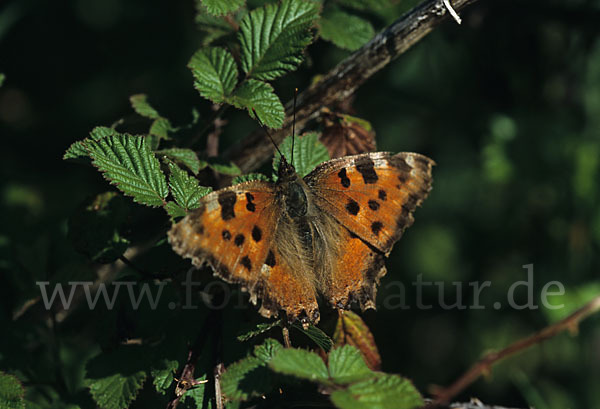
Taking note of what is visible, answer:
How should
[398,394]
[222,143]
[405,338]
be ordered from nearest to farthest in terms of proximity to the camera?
[398,394] < [222,143] < [405,338]

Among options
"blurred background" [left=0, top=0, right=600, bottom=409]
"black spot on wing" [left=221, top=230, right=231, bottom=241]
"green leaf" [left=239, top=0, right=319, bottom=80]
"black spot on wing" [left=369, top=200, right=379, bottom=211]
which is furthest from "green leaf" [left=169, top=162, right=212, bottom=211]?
"blurred background" [left=0, top=0, right=600, bottom=409]

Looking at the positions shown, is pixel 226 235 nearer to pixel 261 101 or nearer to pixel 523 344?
pixel 261 101

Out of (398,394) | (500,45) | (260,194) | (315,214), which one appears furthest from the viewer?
(500,45)

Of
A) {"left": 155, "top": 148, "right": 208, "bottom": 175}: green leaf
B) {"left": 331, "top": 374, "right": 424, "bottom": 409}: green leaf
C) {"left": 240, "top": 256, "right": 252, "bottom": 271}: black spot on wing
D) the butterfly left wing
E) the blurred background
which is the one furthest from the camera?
the blurred background

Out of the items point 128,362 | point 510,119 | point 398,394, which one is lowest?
point 398,394

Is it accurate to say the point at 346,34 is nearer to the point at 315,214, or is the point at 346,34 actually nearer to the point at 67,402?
the point at 315,214

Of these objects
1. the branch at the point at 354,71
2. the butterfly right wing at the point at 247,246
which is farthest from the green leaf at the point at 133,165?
the branch at the point at 354,71

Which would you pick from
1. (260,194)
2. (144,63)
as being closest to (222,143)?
(144,63)

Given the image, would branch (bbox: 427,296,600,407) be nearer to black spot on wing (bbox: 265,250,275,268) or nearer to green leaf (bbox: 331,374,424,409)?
green leaf (bbox: 331,374,424,409)
